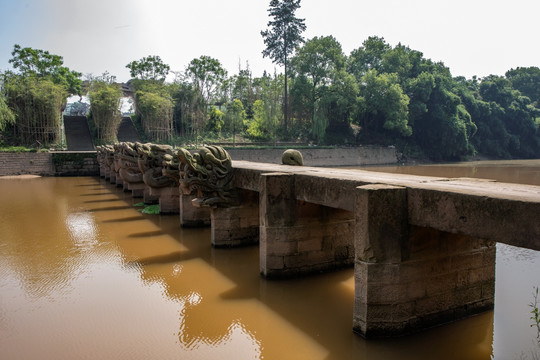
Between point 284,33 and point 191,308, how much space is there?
1786 inches

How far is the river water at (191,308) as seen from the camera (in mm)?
4707

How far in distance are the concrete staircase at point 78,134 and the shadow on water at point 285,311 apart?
31021mm

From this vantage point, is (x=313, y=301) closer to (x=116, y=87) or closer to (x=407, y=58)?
(x=116, y=87)

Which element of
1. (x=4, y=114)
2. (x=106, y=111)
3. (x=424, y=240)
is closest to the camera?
(x=424, y=240)

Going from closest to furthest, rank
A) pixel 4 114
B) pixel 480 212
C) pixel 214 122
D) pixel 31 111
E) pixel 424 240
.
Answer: pixel 480 212 < pixel 424 240 < pixel 4 114 < pixel 31 111 < pixel 214 122

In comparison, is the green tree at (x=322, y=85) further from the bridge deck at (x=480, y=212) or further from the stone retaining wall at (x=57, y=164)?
the bridge deck at (x=480, y=212)

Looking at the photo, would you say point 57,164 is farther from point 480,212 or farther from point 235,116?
point 480,212

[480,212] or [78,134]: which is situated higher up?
[78,134]

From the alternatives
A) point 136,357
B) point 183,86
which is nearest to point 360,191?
point 136,357

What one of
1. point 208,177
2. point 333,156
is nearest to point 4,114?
point 208,177

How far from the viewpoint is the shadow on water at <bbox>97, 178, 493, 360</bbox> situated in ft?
15.2

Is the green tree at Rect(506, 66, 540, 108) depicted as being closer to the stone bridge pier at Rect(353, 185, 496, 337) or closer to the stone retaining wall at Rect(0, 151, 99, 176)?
the stone retaining wall at Rect(0, 151, 99, 176)

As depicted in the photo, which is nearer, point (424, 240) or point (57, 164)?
point (424, 240)

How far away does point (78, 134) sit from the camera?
39312mm
